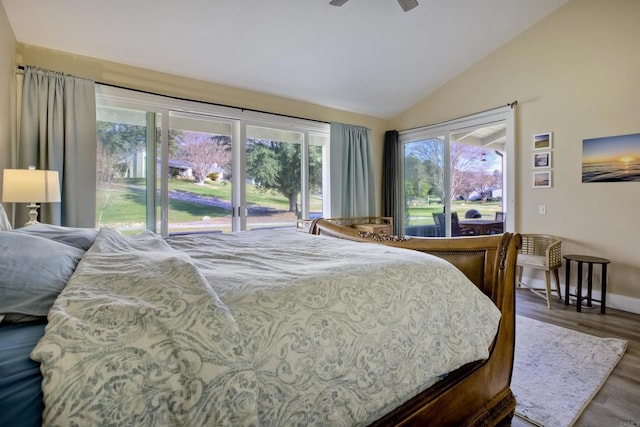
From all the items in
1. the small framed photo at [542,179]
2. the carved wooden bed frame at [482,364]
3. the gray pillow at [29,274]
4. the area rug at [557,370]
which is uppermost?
the small framed photo at [542,179]

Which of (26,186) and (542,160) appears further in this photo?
(542,160)

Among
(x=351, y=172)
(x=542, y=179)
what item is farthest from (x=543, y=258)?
(x=351, y=172)

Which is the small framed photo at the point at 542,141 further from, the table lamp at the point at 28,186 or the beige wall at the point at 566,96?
the table lamp at the point at 28,186

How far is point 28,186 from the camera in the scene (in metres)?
2.39

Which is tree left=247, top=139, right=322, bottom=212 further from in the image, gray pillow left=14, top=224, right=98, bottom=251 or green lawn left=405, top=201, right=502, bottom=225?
gray pillow left=14, top=224, right=98, bottom=251

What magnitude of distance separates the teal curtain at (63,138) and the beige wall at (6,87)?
81 mm

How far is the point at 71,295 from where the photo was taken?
2.75 ft

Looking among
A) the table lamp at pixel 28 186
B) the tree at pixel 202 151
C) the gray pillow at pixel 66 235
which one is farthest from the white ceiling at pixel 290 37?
the gray pillow at pixel 66 235

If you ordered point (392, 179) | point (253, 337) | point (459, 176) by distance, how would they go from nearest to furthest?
point (253, 337)
point (459, 176)
point (392, 179)

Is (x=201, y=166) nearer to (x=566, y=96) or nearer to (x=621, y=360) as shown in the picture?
(x=621, y=360)

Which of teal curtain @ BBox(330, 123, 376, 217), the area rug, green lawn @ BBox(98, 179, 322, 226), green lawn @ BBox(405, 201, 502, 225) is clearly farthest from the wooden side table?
green lawn @ BBox(98, 179, 322, 226)

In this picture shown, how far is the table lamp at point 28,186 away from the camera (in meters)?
2.33

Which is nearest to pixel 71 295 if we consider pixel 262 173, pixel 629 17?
pixel 262 173

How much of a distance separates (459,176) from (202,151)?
3789 millimetres
